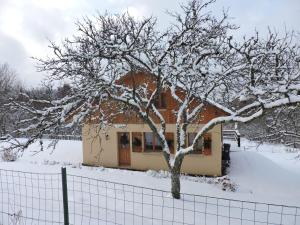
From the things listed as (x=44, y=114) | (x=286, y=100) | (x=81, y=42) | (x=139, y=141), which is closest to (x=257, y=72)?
(x=286, y=100)

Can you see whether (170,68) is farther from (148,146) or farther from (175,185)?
(148,146)

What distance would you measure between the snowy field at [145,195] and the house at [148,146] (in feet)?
4.32

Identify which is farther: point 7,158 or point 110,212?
point 7,158

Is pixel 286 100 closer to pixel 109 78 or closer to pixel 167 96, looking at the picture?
pixel 109 78

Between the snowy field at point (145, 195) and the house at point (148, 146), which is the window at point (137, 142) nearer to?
the house at point (148, 146)

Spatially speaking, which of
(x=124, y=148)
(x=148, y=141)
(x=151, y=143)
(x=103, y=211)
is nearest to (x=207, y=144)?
(x=151, y=143)

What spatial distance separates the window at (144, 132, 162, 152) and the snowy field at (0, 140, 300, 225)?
13.9 ft

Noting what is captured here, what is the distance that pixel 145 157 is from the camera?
68.0 feet

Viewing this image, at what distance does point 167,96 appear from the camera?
20.0 m

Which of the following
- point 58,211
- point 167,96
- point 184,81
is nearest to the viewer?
point 58,211

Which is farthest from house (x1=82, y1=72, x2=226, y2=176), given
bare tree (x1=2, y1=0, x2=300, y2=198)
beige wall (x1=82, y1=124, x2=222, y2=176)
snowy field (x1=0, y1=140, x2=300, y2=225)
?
bare tree (x1=2, y1=0, x2=300, y2=198)

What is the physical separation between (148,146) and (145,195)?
10640 millimetres

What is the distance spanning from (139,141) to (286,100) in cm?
1353

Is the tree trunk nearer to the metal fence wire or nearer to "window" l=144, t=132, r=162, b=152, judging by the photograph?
the metal fence wire
